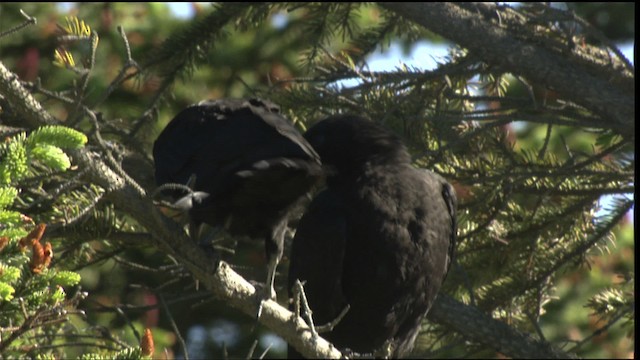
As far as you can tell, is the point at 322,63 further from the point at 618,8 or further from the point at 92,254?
the point at 618,8

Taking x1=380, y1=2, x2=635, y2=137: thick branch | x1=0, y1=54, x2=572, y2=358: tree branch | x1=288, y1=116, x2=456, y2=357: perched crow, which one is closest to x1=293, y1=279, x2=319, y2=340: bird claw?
x1=0, y1=54, x2=572, y2=358: tree branch

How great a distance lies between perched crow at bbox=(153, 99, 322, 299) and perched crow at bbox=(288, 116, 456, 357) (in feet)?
1.87

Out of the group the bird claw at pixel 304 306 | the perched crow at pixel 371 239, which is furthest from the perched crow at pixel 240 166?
the perched crow at pixel 371 239

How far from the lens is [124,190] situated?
3217 millimetres

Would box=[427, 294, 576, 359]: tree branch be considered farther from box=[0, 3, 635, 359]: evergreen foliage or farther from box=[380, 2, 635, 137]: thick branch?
box=[380, 2, 635, 137]: thick branch

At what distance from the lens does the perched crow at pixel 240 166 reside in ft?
11.7

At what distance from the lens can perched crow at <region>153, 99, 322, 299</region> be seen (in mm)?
3557

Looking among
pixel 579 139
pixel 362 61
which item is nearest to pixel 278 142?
pixel 362 61

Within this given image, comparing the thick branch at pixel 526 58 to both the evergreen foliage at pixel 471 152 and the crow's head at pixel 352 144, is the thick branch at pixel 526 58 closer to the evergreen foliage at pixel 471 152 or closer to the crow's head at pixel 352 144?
the evergreen foliage at pixel 471 152

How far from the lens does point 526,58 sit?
4.79 metres

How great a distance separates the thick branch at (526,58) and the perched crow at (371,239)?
576 millimetres

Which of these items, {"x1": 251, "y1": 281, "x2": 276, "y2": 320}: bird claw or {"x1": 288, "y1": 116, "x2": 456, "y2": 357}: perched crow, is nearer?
{"x1": 251, "y1": 281, "x2": 276, "y2": 320}: bird claw

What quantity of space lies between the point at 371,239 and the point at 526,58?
106 cm

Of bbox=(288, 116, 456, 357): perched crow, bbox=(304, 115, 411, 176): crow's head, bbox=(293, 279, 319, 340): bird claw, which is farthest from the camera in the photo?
bbox=(304, 115, 411, 176): crow's head
